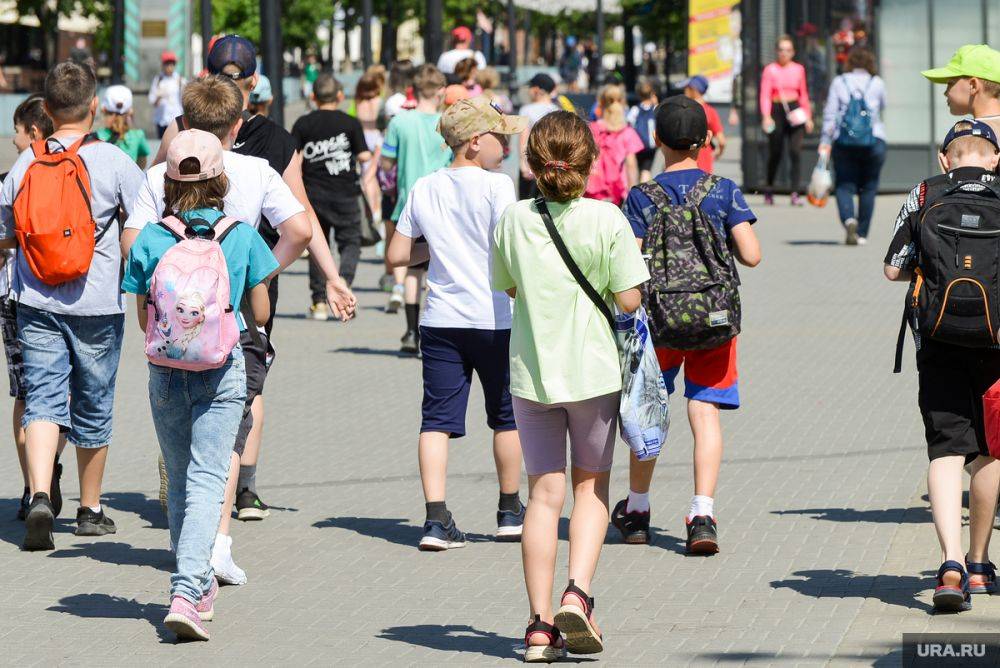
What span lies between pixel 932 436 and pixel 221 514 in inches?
91.2

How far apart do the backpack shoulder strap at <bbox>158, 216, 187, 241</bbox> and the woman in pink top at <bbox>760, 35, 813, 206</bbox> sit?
16373 millimetres

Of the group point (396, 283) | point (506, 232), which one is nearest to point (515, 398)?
point (506, 232)

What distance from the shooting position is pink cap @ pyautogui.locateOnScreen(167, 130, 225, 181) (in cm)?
549

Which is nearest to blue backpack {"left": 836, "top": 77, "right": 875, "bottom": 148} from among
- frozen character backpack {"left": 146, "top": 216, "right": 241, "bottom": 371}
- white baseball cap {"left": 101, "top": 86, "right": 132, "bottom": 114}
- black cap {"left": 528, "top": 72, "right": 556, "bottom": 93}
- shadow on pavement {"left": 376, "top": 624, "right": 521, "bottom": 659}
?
black cap {"left": 528, "top": 72, "right": 556, "bottom": 93}

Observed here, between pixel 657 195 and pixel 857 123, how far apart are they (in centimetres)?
1093

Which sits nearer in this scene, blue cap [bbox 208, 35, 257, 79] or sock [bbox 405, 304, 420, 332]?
blue cap [bbox 208, 35, 257, 79]

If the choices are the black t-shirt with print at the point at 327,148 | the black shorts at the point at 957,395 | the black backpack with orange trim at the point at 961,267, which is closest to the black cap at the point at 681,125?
the black backpack with orange trim at the point at 961,267

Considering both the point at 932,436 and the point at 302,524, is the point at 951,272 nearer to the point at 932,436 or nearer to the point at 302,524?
the point at 932,436

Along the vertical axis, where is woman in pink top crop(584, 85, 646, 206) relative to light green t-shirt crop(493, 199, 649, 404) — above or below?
above

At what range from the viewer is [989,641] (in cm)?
515

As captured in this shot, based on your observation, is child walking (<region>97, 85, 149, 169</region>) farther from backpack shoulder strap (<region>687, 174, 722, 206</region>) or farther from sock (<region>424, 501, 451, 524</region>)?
backpack shoulder strap (<region>687, 174, 722, 206</region>)

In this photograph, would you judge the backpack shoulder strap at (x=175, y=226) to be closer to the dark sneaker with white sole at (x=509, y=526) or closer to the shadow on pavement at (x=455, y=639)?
the shadow on pavement at (x=455, y=639)

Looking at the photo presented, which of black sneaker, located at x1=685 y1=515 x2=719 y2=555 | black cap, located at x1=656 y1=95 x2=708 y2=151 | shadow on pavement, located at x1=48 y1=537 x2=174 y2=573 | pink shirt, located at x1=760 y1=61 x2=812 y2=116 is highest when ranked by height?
pink shirt, located at x1=760 y1=61 x2=812 y2=116

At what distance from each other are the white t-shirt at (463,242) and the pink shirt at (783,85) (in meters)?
15.0
